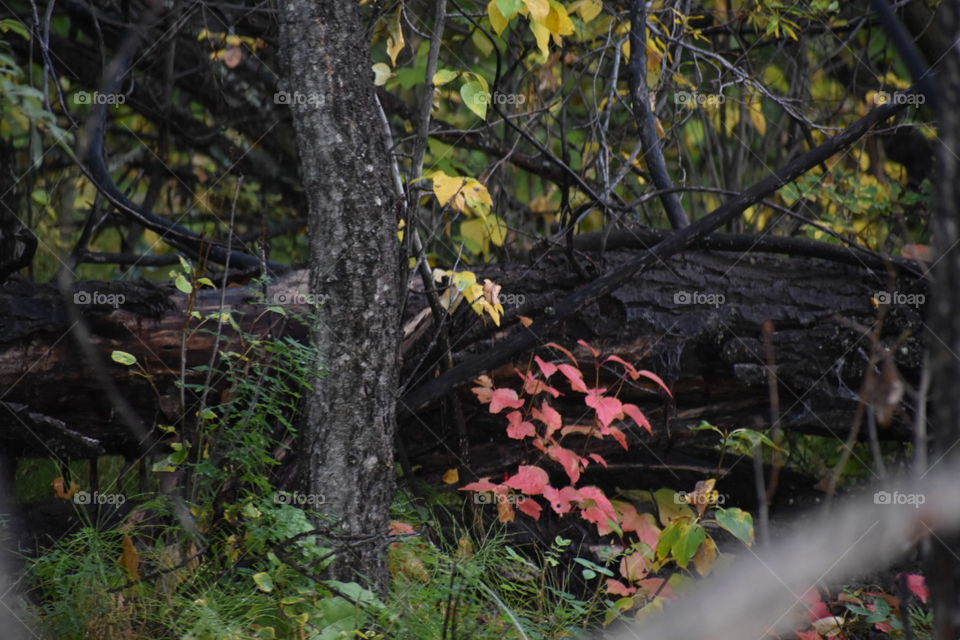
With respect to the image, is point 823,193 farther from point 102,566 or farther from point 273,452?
point 102,566

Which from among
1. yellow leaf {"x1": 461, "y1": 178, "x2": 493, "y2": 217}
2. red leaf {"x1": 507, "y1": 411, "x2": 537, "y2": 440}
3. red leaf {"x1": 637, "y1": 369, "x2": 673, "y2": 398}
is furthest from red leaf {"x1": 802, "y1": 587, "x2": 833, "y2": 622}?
yellow leaf {"x1": 461, "y1": 178, "x2": 493, "y2": 217}

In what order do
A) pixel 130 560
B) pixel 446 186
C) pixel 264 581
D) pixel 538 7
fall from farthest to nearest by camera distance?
1. pixel 446 186
2. pixel 538 7
3. pixel 130 560
4. pixel 264 581

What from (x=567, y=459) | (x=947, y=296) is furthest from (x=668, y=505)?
(x=947, y=296)

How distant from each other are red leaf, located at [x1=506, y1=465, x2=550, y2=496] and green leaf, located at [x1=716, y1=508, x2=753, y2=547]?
582mm

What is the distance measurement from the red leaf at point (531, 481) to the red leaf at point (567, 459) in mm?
101

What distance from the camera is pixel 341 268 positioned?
218 centimetres

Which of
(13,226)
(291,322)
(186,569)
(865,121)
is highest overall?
(865,121)

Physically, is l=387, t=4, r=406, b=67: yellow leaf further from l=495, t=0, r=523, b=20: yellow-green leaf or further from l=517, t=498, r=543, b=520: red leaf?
l=517, t=498, r=543, b=520: red leaf

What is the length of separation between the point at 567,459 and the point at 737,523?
0.66 meters

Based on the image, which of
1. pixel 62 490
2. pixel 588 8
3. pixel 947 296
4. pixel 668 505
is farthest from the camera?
pixel 588 8

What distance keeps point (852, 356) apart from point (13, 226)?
126 inches

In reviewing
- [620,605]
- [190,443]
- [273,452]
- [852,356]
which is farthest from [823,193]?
[190,443]

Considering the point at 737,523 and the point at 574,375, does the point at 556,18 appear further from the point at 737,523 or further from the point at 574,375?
the point at 737,523

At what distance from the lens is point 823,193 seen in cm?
428
